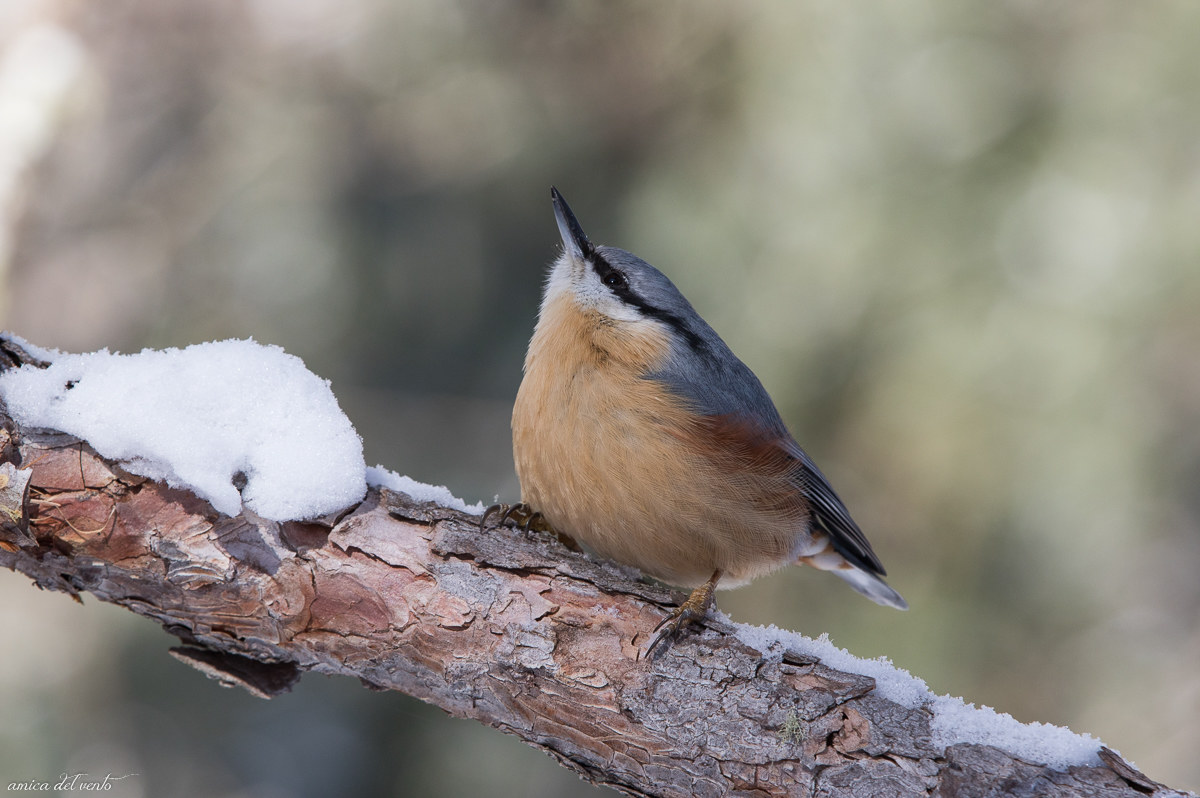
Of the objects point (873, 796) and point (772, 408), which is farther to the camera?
point (772, 408)

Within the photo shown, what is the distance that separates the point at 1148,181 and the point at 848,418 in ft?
4.91

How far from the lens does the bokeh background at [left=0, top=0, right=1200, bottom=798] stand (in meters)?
3.47

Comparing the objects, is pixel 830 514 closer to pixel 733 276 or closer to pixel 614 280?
pixel 614 280

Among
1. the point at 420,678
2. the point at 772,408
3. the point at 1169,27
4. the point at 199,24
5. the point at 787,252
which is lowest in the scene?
the point at 420,678

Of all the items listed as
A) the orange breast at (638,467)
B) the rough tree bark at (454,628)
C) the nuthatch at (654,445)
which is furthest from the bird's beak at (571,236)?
the rough tree bark at (454,628)

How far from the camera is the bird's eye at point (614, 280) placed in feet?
8.53

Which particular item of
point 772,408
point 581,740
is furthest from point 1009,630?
point 581,740

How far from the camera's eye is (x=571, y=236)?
281cm

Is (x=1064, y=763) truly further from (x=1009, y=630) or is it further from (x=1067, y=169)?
(x=1067, y=169)

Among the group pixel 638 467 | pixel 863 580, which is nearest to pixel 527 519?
pixel 638 467

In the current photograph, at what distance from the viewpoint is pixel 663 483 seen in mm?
2164

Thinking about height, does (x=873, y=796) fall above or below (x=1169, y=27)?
below

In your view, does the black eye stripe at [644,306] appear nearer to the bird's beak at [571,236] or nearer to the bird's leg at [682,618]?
the bird's beak at [571,236]

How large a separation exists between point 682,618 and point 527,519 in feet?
2.08
